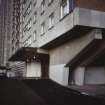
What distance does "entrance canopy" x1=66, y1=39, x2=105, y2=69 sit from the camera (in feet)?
55.0

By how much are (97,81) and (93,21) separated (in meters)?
6.20

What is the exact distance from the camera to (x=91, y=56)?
58.1ft

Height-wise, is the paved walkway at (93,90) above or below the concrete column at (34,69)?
below

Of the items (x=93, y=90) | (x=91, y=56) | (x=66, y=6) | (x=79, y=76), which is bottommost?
(x=93, y=90)

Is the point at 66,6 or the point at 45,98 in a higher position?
the point at 66,6

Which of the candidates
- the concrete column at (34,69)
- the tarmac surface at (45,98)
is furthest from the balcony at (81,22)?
the concrete column at (34,69)

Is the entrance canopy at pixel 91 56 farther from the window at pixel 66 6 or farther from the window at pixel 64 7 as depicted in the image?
the window at pixel 64 7

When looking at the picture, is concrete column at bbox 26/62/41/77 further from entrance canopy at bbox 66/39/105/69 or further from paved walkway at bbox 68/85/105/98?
paved walkway at bbox 68/85/105/98

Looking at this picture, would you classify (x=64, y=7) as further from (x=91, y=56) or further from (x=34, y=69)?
(x=34, y=69)

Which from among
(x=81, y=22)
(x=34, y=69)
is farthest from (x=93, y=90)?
(x=34, y=69)

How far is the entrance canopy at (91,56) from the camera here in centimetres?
1675

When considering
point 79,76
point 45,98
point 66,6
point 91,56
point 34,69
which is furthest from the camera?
point 34,69

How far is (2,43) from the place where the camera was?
91062mm

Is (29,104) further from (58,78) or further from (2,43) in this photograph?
(2,43)
